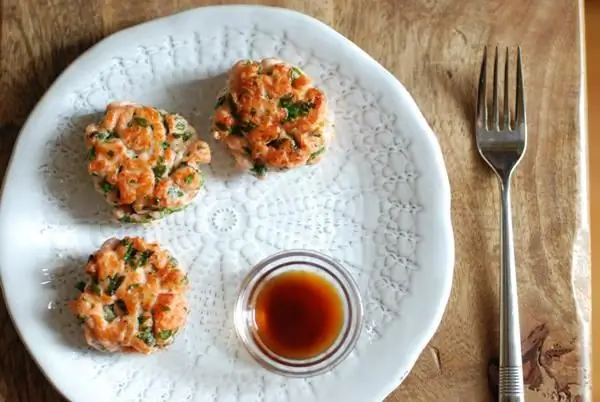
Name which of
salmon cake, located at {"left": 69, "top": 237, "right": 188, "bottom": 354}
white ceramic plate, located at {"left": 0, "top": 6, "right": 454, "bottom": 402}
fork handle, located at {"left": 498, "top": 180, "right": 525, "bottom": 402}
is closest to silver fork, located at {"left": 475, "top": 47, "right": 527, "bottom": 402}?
fork handle, located at {"left": 498, "top": 180, "right": 525, "bottom": 402}

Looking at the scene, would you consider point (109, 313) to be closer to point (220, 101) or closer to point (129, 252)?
point (129, 252)

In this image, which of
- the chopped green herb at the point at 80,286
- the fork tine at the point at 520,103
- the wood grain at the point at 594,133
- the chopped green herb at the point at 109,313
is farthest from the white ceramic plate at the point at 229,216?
the wood grain at the point at 594,133

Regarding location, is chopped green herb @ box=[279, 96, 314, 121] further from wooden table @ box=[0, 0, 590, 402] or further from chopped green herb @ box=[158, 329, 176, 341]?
chopped green herb @ box=[158, 329, 176, 341]

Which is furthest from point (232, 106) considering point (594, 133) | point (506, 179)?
point (594, 133)

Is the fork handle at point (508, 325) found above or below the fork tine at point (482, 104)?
below

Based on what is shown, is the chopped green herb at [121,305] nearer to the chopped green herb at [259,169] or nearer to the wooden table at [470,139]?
the wooden table at [470,139]

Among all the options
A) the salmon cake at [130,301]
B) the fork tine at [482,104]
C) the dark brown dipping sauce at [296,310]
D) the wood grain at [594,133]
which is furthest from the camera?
the wood grain at [594,133]
